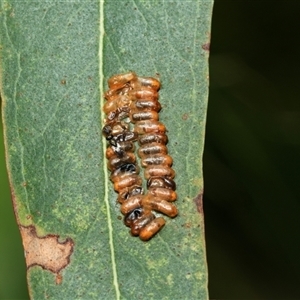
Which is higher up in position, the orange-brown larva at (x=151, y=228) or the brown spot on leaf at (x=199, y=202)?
the brown spot on leaf at (x=199, y=202)

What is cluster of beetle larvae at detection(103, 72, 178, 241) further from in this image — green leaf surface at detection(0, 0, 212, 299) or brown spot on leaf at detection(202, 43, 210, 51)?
brown spot on leaf at detection(202, 43, 210, 51)

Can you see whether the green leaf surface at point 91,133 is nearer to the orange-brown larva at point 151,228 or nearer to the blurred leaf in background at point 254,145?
the orange-brown larva at point 151,228

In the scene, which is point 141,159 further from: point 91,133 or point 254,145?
point 254,145

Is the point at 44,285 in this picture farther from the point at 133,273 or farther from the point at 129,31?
the point at 129,31

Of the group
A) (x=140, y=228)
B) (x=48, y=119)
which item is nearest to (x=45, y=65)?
(x=48, y=119)

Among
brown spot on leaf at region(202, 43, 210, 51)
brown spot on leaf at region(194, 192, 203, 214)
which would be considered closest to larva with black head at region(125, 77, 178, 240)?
brown spot on leaf at region(194, 192, 203, 214)

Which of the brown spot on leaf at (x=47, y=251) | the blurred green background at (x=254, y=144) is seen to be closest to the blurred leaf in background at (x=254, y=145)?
the blurred green background at (x=254, y=144)

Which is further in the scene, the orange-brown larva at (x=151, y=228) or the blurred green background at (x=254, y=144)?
the blurred green background at (x=254, y=144)

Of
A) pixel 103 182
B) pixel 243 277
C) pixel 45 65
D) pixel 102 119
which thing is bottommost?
pixel 243 277
